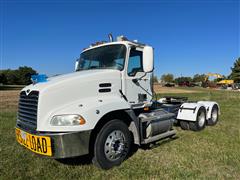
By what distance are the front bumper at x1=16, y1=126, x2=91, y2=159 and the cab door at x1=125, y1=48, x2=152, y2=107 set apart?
5.40 ft

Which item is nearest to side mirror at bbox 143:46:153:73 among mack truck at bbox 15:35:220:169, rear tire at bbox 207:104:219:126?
mack truck at bbox 15:35:220:169

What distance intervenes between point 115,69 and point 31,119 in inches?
80.5

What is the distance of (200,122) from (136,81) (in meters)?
3.60

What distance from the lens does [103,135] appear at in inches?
146

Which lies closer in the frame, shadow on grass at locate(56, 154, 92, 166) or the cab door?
shadow on grass at locate(56, 154, 92, 166)

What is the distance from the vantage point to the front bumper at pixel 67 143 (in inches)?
126

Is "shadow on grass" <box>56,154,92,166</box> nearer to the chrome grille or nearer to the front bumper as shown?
the front bumper

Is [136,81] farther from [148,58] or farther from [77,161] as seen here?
[77,161]

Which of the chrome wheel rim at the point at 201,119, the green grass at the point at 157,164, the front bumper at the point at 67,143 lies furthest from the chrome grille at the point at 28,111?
the chrome wheel rim at the point at 201,119

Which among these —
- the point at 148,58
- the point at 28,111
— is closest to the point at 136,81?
the point at 148,58

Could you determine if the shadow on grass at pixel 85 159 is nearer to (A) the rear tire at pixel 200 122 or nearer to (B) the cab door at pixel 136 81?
(B) the cab door at pixel 136 81

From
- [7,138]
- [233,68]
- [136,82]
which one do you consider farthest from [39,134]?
[233,68]

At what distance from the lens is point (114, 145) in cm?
394

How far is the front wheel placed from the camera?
12.0 ft
